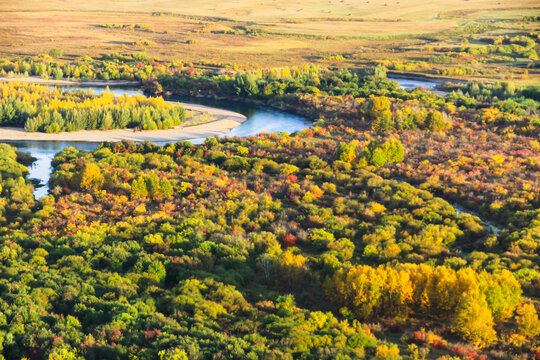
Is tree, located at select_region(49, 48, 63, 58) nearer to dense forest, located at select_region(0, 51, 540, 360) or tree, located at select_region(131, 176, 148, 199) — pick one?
dense forest, located at select_region(0, 51, 540, 360)

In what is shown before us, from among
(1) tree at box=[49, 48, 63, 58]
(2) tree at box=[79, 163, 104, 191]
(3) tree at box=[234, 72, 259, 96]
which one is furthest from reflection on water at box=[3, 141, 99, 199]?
(1) tree at box=[49, 48, 63, 58]

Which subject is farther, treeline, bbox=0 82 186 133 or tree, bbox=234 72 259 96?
tree, bbox=234 72 259 96

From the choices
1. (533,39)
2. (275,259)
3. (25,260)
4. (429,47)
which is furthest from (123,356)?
(533,39)

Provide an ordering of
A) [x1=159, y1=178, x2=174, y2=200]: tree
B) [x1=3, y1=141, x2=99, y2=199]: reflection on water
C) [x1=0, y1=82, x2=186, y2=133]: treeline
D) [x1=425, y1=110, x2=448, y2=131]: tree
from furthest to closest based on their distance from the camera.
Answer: [x1=0, y1=82, x2=186, y2=133]: treeline → [x1=425, y1=110, x2=448, y2=131]: tree → [x1=3, y1=141, x2=99, y2=199]: reflection on water → [x1=159, y1=178, x2=174, y2=200]: tree

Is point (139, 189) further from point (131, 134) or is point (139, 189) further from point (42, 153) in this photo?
point (131, 134)

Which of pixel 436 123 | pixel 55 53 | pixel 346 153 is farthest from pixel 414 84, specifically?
pixel 55 53

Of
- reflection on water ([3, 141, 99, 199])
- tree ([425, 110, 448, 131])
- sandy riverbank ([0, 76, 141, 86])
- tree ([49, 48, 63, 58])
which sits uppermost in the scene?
tree ([49, 48, 63, 58])
